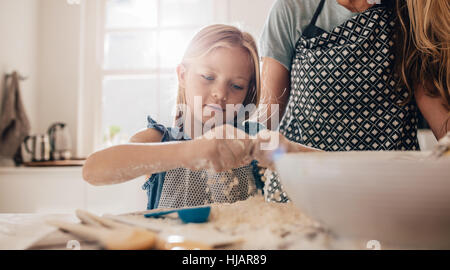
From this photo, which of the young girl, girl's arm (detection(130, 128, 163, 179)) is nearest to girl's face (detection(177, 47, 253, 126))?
the young girl

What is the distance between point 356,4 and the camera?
2.85 feet

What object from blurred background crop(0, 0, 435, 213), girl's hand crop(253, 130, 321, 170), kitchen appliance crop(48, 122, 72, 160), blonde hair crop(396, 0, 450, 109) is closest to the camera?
girl's hand crop(253, 130, 321, 170)

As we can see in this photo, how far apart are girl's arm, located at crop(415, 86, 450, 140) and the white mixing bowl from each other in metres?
0.61

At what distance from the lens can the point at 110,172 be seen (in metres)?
0.58

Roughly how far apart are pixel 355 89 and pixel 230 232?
0.64 meters

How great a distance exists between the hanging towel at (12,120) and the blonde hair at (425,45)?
226 centimetres

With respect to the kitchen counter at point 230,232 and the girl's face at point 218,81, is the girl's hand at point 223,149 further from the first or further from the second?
the girl's face at point 218,81

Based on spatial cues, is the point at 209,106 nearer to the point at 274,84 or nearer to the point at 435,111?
the point at 274,84

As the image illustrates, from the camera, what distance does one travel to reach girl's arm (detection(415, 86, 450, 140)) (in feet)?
2.52

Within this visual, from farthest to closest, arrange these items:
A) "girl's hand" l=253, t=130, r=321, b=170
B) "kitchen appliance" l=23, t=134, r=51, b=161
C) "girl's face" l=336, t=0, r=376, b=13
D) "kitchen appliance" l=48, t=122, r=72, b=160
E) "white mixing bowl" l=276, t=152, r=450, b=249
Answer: "kitchen appliance" l=48, t=122, r=72, b=160, "kitchen appliance" l=23, t=134, r=51, b=161, "girl's face" l=336, t=0, r=376, b=13, "girl's hand" l=253, t=130, r=321, b=170, "white mixing bowl" l=276, t=152, r=450, b=249

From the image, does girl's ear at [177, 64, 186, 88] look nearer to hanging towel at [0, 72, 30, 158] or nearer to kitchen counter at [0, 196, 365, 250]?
kitchen counter at [0, 196, 365, 250]
